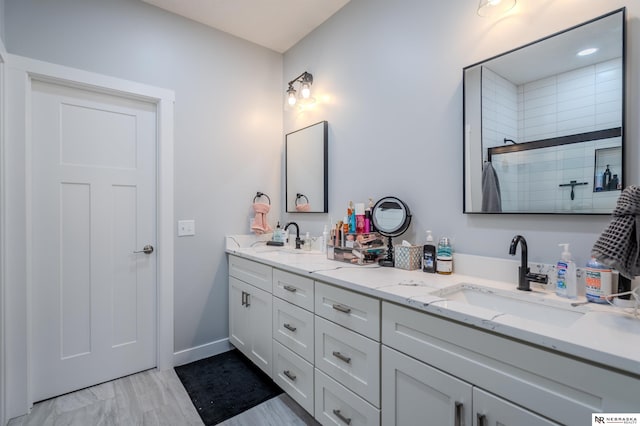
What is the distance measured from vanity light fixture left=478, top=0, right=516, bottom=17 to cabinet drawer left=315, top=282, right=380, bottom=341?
56.1 inches

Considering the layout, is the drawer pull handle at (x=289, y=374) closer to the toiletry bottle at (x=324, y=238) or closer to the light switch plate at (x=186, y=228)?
the toiletry bottle at (x=324, y=238)

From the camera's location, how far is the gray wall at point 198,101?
1893mm

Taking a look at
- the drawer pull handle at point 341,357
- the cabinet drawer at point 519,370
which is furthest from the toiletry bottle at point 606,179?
the drawer pull handle at point 341,357

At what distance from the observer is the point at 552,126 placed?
123 cm

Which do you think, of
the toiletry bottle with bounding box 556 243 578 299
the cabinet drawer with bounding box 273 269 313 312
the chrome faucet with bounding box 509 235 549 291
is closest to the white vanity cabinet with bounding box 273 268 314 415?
the cabinet drawer with bounding box 273 269 313 312

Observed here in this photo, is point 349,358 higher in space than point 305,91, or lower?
lower

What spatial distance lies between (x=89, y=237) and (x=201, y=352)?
1157 mm

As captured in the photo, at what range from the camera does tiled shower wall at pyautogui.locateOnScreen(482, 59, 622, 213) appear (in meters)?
1.11

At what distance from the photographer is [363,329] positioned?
1.27 meters

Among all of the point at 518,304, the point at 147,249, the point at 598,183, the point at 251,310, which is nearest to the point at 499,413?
the point at 518,304

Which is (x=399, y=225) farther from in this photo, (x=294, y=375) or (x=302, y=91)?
(x=302, y=91)

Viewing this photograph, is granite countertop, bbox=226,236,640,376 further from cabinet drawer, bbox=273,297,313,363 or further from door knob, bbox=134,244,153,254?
door knob, bbox=134,244,153,254

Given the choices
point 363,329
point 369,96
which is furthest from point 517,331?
point 369,96

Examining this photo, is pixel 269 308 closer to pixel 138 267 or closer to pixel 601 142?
pixel 138 267
